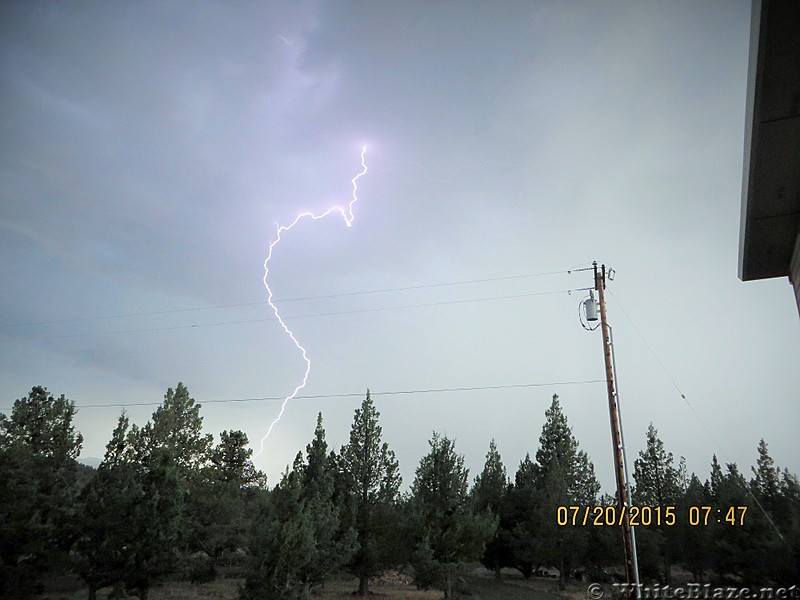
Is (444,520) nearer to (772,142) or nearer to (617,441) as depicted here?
(617,441)

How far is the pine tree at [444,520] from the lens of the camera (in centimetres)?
2280

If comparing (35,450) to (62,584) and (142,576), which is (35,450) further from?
(142,576)

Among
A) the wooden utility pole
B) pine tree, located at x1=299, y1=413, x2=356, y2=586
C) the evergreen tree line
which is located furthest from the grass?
the wooden utility pole

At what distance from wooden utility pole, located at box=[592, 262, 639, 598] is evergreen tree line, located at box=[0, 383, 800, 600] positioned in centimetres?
443

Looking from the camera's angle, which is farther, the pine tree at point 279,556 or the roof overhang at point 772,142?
the pine tree at point 279,556

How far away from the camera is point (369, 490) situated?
29172 mm

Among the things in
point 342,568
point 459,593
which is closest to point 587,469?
point 459,593

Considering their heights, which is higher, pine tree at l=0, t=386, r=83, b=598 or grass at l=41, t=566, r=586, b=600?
pine tree at l=0, t=386, r=83, b=598

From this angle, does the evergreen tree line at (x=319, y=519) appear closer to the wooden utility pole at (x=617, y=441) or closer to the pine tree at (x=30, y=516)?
the pine tree at (x=30, y=516)

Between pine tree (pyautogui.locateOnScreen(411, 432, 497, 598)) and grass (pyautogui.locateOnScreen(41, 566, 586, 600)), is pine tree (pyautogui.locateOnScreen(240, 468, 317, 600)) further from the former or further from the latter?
pine tree (pyautogui.locateOnScreen(411, 432, 497, 598))

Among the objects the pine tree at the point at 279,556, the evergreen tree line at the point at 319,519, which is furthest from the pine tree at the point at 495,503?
the pine tree at the point at 279,556
